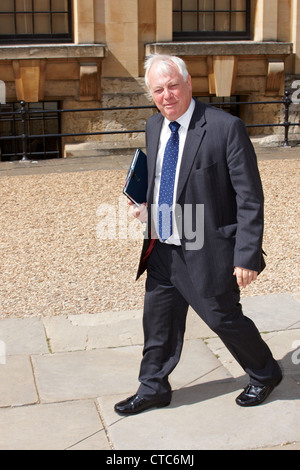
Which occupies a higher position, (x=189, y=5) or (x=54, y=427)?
(x=189, y=5)

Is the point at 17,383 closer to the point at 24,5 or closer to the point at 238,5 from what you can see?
the point at 24,5

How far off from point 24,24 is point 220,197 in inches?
431

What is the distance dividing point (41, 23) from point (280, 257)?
8.38 metres

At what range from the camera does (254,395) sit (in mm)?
4383

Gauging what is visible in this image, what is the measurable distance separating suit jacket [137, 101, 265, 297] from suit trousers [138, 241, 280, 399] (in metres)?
0.11

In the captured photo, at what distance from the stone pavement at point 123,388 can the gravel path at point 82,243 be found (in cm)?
45

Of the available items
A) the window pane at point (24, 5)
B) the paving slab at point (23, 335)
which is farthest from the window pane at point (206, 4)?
the paving slab at point (23, 335)

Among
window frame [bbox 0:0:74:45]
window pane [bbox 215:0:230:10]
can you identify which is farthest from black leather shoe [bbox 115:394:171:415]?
window pane [bbox 215:0:230:10]

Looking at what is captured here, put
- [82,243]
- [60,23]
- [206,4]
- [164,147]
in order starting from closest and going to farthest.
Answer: [164,147] → [82,243] → [60,23] → [206,4]

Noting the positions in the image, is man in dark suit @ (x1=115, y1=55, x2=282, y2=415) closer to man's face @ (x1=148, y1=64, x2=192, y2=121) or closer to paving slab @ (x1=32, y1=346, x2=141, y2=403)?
man's face @ (x1=148, y1=64, x2=192, y2=121)

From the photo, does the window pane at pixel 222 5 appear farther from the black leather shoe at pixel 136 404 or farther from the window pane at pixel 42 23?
the black leather shoe at pixel 136 404

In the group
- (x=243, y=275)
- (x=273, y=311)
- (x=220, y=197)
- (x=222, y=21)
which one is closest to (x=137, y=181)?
(x=220, y=197)
